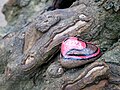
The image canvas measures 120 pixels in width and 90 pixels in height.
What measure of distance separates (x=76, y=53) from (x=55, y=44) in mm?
115

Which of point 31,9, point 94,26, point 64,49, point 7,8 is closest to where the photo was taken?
point 64,49

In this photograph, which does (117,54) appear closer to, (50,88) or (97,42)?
(97,42)

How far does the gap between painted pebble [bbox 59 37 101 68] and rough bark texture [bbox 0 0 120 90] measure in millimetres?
29

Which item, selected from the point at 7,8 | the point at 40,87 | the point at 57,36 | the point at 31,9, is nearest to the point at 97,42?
the point at 57,36

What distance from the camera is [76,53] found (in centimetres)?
101

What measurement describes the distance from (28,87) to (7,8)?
81 cm

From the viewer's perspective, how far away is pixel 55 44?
110cm

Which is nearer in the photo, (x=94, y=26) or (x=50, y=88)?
(x=50, y=88)

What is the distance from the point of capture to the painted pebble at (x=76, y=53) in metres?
1.00

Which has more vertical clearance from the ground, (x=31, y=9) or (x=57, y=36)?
(x=57, y=36)

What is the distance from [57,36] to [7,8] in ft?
2.73

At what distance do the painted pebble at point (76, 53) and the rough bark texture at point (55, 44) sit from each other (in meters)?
0.03

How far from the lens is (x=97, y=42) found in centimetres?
116

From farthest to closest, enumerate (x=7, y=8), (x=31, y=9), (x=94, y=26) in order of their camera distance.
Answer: (x=7, y=8) → (x=31, y=9) → (x=94, y=26)
